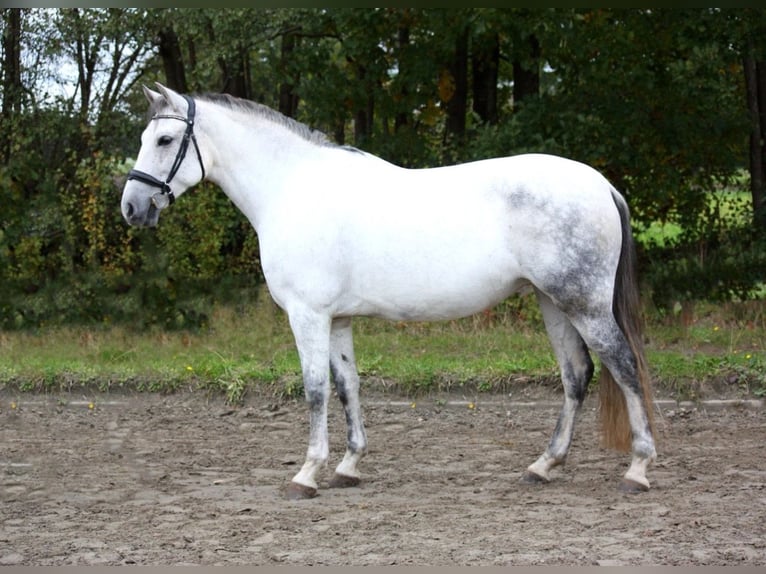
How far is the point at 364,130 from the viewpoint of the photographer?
13.3 m

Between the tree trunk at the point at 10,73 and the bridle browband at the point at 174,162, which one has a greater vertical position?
the tree trunk at the point at 10,73

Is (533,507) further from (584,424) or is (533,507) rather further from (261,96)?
(261,96)

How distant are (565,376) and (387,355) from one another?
323 centimetres

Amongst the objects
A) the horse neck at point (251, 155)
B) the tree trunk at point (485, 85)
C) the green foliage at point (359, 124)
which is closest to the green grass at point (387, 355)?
the green foliage at point (359, 124)

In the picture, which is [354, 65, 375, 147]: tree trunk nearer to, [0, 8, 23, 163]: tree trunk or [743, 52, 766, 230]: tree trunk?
[0, 8, 23, 163]: tree trunk

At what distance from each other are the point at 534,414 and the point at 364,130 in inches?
261

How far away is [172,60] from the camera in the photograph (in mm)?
12875

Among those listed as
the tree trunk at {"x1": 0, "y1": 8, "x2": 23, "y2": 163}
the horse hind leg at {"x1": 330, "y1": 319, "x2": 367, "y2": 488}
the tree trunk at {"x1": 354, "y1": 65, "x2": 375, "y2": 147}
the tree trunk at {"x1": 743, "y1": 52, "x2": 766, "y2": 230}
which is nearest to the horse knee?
the horse hind leg at {"x1": 330, "y1": 319, "x2": 367, "y2": 488}

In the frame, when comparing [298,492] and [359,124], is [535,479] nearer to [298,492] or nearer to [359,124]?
[298,492]

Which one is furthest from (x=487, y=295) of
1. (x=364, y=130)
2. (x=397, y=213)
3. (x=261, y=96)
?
(x=261, y=96)

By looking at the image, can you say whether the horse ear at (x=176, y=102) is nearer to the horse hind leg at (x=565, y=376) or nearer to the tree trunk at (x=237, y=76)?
the horse hind leg at (x=565, y=376)

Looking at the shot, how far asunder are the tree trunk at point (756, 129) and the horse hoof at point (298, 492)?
7992 mm

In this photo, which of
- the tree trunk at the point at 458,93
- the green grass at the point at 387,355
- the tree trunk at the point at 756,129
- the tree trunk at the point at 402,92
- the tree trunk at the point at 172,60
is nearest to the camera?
the green grass at the point at 387,355

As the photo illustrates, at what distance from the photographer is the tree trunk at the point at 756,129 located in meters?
11.8
